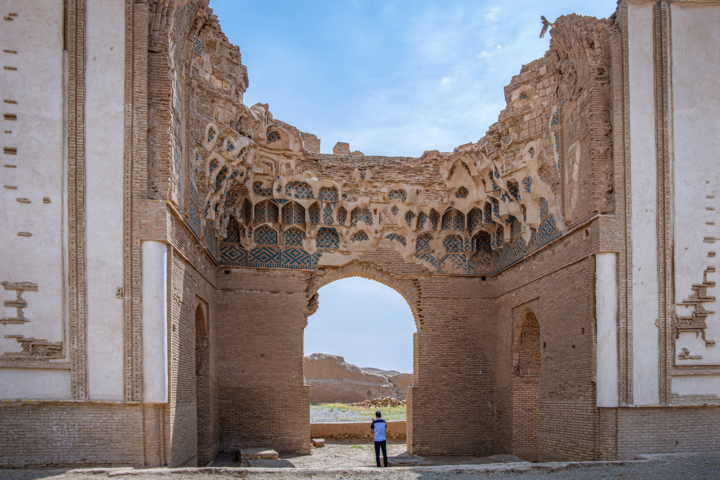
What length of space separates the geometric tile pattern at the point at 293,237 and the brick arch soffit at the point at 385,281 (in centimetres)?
87

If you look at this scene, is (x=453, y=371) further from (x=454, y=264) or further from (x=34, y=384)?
(x=34, y=384)

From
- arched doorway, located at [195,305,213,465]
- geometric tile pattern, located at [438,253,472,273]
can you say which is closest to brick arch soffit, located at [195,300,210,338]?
arched doorway, located at [195,305,213,465]

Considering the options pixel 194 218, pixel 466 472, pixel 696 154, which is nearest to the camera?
pixel 466 472

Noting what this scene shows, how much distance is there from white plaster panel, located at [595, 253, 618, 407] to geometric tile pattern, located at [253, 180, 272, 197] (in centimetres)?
684

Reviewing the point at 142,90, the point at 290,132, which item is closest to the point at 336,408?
the point at 290,132

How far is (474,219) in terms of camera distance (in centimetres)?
1420

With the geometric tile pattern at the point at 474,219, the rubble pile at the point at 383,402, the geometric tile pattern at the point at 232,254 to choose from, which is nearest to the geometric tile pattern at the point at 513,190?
the geometric tile pattern at the point at 474,219

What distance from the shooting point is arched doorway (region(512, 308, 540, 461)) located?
12.5 meters

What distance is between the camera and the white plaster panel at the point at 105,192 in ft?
26.2

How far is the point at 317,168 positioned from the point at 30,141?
6361 millimetres

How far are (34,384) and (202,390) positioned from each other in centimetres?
421

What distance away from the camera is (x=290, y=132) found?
515 inches

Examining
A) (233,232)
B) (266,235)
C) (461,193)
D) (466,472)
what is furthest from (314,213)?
(466,472)

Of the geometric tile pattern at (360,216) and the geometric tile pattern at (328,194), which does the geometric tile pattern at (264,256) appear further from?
the geometric tile pattern at (360,216)
